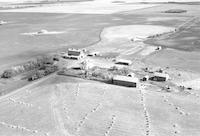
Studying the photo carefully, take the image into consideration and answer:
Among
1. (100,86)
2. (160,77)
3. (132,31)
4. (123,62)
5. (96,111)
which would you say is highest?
(132,31)

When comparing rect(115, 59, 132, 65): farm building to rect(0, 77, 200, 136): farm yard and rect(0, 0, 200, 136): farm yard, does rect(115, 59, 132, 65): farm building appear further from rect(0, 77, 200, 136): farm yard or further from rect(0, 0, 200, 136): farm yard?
rect(0, 77, 200, 136): farm yard

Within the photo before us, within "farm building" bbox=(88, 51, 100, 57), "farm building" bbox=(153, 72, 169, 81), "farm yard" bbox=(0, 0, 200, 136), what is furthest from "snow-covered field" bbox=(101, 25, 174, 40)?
"farm building" bbox=(153, 72, 169, 81)

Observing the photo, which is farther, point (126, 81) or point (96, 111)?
point (126, 81)

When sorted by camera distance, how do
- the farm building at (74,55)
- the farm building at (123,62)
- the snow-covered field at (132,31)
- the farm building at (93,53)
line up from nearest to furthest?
the farm building at (123,62), the farm building at (74,55), the farm building at (93,53), the snow-covered field at (132,31)

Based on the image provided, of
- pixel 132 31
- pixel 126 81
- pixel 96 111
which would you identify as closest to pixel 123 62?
pixel 126 81

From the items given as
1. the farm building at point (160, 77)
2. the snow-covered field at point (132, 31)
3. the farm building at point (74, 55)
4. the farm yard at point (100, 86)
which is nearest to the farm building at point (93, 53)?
the farm yard at point (100, 86)

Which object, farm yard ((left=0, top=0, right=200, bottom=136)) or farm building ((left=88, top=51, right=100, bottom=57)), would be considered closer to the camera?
farm yard ((left=0, top=0, right=200, bottom=136))

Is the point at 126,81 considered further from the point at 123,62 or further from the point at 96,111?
the point at 123,62

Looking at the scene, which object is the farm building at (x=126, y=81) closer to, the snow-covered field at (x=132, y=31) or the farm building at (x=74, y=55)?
the farm building at (x=74, y=55)

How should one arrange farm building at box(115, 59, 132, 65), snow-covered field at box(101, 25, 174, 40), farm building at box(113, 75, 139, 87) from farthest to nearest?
snow-covered field at box(101, 25, 174, 40) → farm building at box(115, 59, 132, 65) → farm building at box(113, 75, 139, 87)
